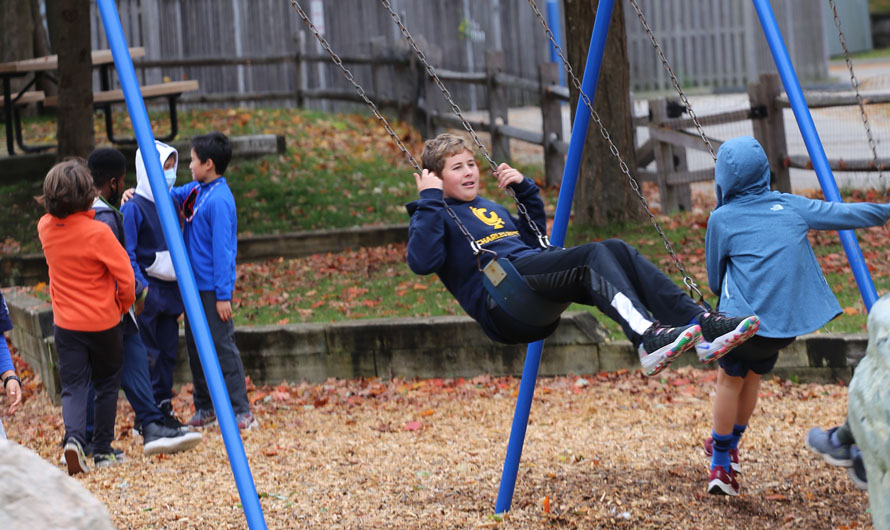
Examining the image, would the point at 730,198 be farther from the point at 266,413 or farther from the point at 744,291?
the point at 266,413

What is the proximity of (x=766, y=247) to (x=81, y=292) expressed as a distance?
3.11 m

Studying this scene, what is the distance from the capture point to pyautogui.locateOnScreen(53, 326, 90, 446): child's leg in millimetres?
5207

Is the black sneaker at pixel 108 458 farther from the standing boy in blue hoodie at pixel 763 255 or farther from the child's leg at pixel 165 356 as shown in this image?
the standing boy in blue hoodie at pixel 763 255

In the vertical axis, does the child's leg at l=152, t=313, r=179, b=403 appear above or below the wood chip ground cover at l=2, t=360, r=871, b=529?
above

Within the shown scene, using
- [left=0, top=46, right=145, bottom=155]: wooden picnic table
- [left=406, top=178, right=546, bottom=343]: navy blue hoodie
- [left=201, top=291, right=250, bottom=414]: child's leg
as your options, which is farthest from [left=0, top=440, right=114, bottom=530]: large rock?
[left=0, top=46, right=145, bottom=155]: wooden picnic table

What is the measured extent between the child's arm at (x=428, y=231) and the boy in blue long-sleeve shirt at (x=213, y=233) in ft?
5.88

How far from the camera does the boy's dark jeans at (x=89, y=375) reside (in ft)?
17.1

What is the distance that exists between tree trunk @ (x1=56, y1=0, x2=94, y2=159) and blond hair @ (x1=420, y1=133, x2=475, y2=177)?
6.26 m

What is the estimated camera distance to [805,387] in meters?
6.14

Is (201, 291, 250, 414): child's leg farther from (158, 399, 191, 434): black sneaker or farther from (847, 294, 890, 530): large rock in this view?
(847, 294, 890, 530): large rock

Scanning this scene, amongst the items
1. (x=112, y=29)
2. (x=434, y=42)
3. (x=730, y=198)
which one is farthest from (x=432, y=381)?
(x=434, y=42)

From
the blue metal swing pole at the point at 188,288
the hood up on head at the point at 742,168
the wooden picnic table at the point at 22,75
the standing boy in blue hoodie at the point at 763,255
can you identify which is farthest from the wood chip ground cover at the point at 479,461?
the wooden picnic table at the point at 22,75

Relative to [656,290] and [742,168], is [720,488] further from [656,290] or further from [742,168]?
[742,168]

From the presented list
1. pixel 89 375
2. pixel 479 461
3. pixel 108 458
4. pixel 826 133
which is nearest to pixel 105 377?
pixel 89 375
